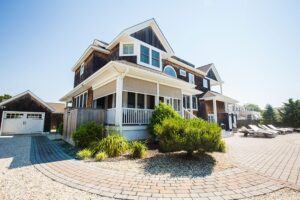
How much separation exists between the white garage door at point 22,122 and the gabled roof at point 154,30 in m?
13.7

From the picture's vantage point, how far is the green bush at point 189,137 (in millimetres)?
5520

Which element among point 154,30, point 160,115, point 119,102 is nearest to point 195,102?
point 154,30

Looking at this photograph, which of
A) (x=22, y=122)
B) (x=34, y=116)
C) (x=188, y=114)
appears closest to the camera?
(x=188, y=114)

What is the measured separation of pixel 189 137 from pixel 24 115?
20.9 meters

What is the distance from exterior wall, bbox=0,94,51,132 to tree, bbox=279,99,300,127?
1429 inches

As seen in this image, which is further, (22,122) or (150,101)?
(22,122)

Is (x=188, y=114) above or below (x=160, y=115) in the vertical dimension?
above

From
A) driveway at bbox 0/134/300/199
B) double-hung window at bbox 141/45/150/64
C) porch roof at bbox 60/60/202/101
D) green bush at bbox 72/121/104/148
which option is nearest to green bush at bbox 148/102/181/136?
porch roof at bbox 60/60/202/101

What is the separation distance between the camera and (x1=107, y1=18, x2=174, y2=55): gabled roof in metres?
11.7

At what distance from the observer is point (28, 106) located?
18.3 metres

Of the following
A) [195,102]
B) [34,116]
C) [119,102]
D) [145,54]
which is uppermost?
[145,54]

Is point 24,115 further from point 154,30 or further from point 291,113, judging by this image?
point 291,113

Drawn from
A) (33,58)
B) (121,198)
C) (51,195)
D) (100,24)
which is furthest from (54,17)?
(121,198)

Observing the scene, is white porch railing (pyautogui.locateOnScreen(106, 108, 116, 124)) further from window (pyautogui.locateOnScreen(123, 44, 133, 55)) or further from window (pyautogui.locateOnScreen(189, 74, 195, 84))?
window (pyautogui.locateOnScreen(189, 74, 195, 84))
